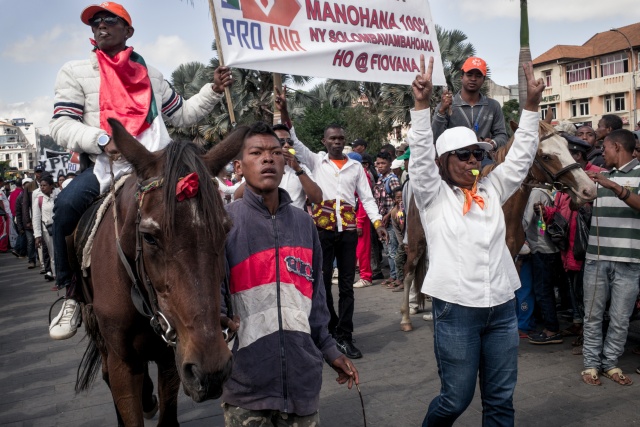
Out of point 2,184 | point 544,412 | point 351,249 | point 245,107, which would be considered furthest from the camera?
point 245,107

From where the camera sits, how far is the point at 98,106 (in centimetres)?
407

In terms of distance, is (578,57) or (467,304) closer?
(467,304)

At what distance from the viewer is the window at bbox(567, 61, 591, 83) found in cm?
5853

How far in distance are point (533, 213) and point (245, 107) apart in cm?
2531

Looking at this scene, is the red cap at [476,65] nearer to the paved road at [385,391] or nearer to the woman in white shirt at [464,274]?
the woman in white shirt at [464,274]

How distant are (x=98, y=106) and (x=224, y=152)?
5.82 feet

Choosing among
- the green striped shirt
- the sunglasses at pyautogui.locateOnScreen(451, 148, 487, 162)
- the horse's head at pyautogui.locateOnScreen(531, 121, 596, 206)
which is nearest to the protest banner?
the horse's head at pyautogui.locateOnScreen(531, 121, 596, 206)

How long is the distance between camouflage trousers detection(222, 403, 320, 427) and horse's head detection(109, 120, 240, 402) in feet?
1.96

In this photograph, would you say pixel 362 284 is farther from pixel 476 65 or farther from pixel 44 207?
pixel 44 207

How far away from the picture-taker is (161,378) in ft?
12.6

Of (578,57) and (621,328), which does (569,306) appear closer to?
(621,328)

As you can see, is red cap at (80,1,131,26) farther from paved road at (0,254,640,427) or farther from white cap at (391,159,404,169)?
white cap at (391,159,404,169)

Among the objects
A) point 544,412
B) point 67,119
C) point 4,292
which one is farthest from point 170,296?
point 4,292

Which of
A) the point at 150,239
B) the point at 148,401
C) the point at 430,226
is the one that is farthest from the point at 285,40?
the point at 148,401
